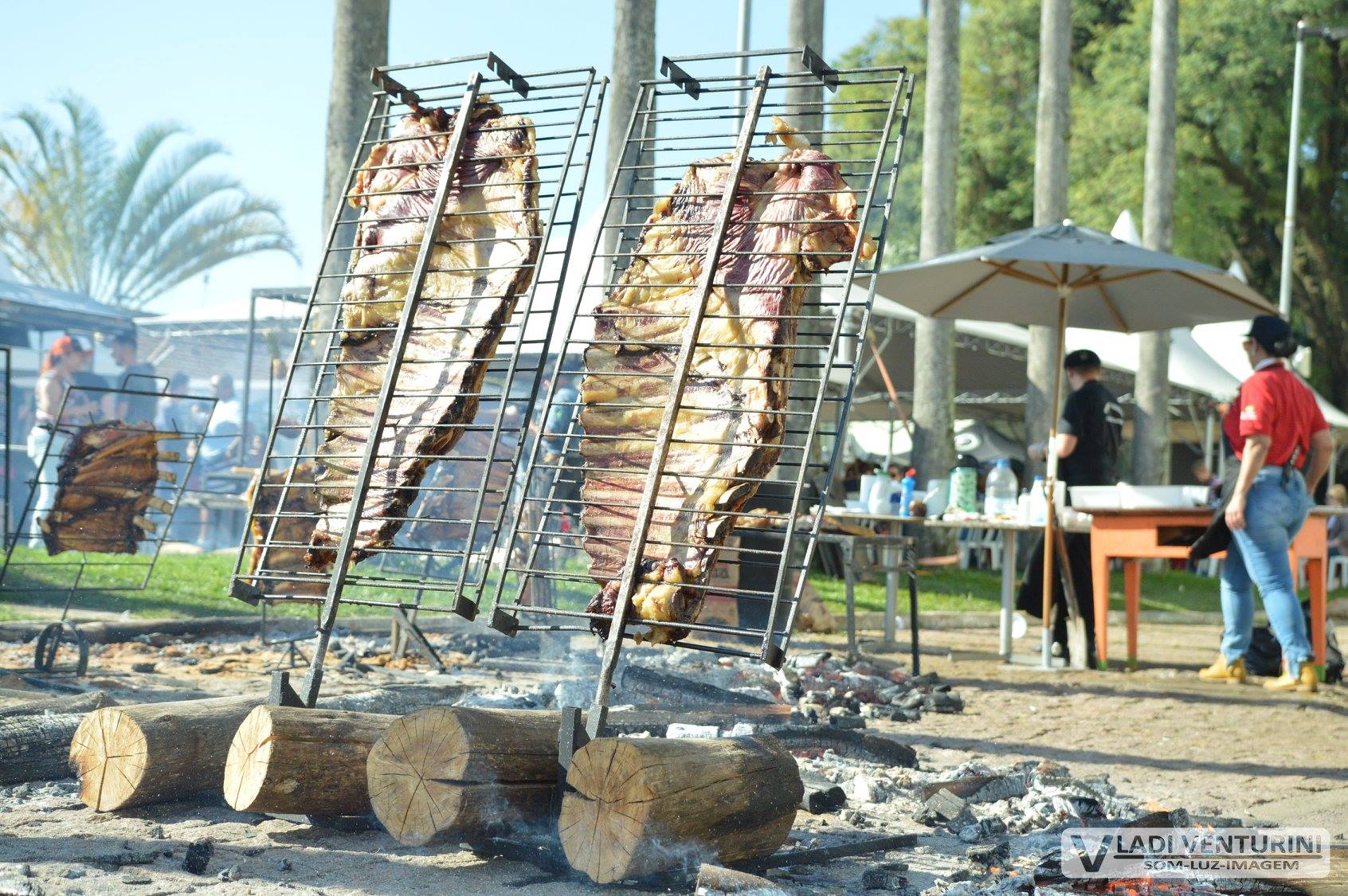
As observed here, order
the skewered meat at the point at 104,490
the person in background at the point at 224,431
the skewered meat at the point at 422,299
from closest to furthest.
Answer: the skewered meat at the point at 422,299 → the skewered meat at the point at 104,490 → the person in background at the point at 224,431

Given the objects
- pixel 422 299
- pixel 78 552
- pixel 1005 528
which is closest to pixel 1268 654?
pixel 1005 528

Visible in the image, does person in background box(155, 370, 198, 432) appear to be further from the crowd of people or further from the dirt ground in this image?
the dirt ground

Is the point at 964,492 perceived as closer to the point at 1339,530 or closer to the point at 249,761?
the point at 249,761

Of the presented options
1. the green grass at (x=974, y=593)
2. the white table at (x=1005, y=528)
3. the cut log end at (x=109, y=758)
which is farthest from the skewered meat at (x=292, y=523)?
the green grass at (x=974, y=593)

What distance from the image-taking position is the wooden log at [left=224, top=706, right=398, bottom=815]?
14.4ft

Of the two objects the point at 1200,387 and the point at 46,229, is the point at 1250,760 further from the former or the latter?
the point at 46,229

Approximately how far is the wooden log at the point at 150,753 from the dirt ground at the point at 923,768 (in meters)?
0.10

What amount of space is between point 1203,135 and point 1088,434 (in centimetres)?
2077

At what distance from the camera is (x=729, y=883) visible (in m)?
3.82

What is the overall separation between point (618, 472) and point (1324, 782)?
401 cm

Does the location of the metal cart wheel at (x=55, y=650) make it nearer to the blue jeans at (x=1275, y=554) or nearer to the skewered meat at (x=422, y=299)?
the skewered meat at (x=422, y=299)

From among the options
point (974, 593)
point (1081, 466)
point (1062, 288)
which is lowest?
point (974, 593)

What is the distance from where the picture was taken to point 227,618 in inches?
402

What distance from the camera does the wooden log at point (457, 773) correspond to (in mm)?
4223
